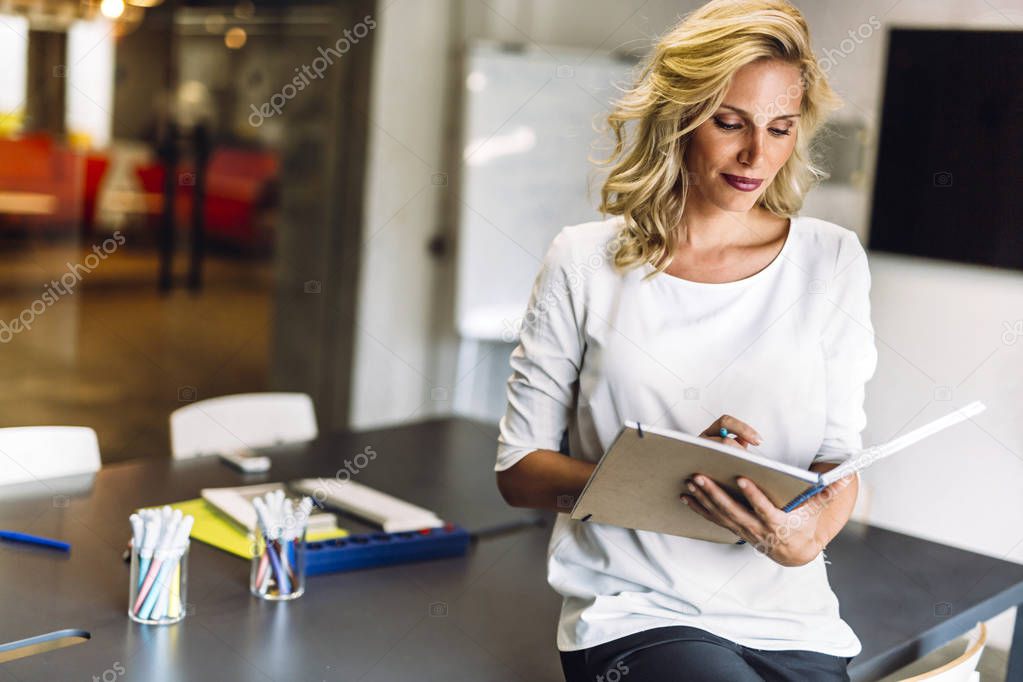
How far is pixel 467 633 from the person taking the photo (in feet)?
6.26

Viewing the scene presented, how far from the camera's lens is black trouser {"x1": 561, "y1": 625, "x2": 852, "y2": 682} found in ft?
5.56

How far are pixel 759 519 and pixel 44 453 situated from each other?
1692mm

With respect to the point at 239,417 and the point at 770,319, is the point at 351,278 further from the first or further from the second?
the point at 770,319

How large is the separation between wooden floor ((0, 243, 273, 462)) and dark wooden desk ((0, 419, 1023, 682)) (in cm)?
226

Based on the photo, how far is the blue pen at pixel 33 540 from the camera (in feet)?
6.90

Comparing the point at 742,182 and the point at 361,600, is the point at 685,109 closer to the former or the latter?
the point at 742,182

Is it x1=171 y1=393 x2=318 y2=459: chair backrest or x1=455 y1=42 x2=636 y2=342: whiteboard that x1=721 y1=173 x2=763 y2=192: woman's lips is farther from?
x1=455 y1=42 x2=636 y2=342: whiteboard

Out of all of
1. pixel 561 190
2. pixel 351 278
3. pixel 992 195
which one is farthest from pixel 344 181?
pixel 992 195

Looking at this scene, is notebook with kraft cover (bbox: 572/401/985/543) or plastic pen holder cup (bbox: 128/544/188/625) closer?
notebook with kraft cover (bbox: 572/401/985/543)

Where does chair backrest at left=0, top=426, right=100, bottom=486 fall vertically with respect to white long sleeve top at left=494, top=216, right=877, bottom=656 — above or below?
below

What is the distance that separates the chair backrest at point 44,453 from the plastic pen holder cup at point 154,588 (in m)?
0.80

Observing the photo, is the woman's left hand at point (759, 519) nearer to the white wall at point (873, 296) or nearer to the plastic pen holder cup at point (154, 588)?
the plastic pen holder cup at point (154, 588)

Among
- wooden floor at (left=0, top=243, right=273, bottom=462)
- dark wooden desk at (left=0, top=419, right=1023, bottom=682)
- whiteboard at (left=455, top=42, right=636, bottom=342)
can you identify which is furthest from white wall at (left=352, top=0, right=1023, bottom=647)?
dark wooden desk at (left=0, top=419, right=1023, bottom=682)

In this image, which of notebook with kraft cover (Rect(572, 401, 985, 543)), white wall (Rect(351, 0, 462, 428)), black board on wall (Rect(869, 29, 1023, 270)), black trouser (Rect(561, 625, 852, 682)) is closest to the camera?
notebook with kraft cover (Rect(572, 401, 985, 543))
